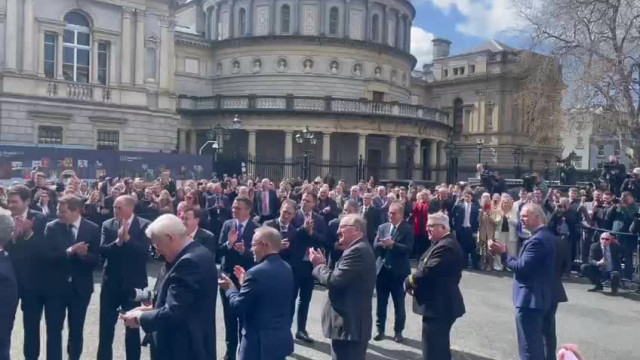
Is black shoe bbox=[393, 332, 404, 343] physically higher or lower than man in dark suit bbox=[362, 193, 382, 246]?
lower

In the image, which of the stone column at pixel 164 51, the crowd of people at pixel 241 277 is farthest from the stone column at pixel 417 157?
the crowd of people at pixel 241 277

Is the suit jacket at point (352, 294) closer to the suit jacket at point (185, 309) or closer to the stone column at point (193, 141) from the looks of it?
the suit jacket at point (185, 309)

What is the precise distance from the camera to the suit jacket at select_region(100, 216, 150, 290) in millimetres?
7098

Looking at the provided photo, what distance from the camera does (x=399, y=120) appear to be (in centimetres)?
4650

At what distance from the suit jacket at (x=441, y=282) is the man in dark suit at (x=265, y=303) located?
5.90 ft

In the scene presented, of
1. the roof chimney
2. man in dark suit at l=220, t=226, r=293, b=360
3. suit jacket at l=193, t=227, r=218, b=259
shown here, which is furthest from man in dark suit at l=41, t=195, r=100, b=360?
the roof chimney

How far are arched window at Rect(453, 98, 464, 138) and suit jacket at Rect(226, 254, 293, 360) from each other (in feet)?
221

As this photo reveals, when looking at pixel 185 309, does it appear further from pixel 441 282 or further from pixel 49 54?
pixel 49 54

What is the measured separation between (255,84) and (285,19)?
6645 millimetres

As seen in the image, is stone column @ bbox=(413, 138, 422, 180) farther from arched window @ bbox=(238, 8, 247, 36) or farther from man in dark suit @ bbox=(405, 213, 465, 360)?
man in dark suit @ bbox=(405, 213, 465, 360)

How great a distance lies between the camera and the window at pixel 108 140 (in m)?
34.5

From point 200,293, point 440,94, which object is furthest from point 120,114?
point 440,94

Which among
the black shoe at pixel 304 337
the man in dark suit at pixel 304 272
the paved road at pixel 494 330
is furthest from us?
the man in dark suit at pixel 304 272

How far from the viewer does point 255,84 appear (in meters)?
53.1
